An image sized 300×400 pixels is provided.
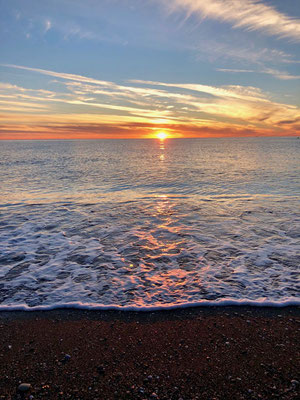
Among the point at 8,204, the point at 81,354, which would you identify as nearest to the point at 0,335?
the point at 81,354

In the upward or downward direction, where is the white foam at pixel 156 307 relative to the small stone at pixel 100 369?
downward

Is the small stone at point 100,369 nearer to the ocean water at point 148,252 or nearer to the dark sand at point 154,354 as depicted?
the dark sand at point 154,354

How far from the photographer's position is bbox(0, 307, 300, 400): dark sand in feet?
12.2

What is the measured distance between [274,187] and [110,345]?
811 inches

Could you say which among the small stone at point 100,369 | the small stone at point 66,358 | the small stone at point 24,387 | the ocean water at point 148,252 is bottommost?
the ocean water at point 148,252

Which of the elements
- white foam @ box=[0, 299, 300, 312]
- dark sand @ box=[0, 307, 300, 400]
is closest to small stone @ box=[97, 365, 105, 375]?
dark sand @ box=[0, 307, 300, 400]

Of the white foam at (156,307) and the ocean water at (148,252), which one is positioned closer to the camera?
the white foam at (156,307)

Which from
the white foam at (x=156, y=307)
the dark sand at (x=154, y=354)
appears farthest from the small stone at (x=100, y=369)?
the white foam at (x=156, y=307)

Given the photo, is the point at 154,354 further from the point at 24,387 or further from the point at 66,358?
the point at 24,387

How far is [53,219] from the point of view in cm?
1304

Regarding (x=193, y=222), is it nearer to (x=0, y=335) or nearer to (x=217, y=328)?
(x=217, y=328)

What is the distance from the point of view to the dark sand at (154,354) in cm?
371

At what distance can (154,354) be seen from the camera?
4.40 meters

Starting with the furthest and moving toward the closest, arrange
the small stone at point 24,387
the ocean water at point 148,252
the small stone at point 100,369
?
the ocean water at point 148,252, the small stone at point 100,369, the small stone at point 24,387
